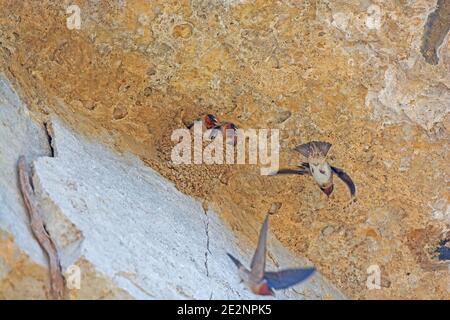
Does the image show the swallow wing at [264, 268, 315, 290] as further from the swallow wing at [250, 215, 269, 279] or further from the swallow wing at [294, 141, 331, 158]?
the swallow wing at [294, 141, 331, 158]

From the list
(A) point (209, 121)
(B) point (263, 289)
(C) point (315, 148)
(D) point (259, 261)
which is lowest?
(B) point (263, 289)

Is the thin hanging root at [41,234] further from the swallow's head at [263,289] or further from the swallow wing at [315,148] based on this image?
the swallow wing at [315,148]

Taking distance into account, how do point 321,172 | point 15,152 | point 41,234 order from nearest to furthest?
point 41,234 → point 15,152 → point 321,172

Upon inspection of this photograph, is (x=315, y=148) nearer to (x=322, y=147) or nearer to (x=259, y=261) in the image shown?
(x=322, y=147)

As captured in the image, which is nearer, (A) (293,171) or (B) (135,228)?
(B) (135,228)

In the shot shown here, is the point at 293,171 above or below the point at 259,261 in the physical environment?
above

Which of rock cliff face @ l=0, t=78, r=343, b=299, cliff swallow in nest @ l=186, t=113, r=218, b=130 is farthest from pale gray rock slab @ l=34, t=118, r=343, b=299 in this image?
cliff swallow in nest @ l=186, t=113, r=218, b=130

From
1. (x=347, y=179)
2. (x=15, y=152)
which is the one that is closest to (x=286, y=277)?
(x=347, y=179)
